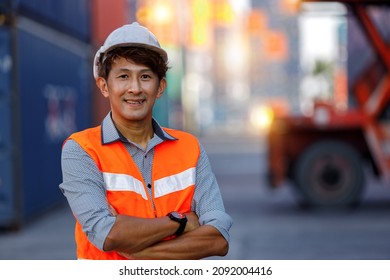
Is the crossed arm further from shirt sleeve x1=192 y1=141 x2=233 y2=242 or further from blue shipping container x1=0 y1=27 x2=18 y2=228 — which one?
blue shipping container x1=0 y1=27 x2=18 y2=228

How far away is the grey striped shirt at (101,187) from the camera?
2.66 m

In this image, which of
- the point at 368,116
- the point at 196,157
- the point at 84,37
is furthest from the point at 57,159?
the point at 196,157

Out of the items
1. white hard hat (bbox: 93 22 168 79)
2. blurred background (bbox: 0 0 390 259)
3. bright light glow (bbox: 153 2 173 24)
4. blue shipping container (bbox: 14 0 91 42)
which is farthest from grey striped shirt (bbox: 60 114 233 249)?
bright light glow (bbox: 153 2 173 24)

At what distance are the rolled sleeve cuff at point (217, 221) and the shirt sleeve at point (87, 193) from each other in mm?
301

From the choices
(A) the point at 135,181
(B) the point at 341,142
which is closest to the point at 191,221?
(A) the point at 135,181

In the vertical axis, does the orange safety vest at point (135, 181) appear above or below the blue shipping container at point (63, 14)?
below

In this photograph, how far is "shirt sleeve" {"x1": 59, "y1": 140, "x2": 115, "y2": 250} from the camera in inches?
104

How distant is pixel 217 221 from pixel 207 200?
71 mm

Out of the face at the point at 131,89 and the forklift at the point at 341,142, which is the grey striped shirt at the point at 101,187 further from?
the forklift at the point at 341,142

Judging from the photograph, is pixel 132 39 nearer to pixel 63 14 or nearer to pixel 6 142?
pixel 6 142

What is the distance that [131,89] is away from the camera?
2.70 m

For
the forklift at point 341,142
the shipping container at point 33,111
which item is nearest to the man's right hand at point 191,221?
the shipping container at point 33,111

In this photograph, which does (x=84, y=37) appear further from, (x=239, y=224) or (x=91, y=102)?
(x=239, y=224)

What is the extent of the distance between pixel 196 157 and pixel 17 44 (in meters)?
9.07
